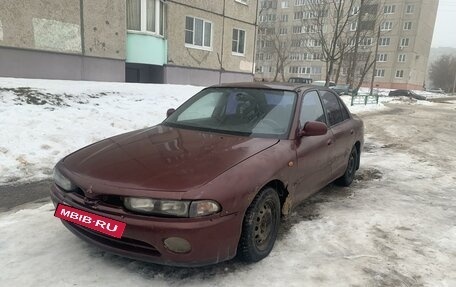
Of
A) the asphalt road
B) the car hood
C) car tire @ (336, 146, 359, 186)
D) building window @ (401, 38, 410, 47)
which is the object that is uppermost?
building window @ (401, 38, 410, 47)

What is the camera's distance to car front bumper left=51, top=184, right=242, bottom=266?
8.30ft

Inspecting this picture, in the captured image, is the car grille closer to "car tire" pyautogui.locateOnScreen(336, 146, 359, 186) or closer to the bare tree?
"car tire" pyautogui.locateOnScreen(336, 146, 359, 186)

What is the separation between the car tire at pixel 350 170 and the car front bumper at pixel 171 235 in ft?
9.59

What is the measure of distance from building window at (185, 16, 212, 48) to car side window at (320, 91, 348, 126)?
12906 mm

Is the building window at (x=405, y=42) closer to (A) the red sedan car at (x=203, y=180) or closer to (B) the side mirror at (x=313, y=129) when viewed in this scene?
(A) the red sedan car at (x=203, y=180)

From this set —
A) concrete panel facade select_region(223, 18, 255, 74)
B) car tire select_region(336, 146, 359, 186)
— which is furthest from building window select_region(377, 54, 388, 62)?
car tire select_region(336, 146, 359, 186)

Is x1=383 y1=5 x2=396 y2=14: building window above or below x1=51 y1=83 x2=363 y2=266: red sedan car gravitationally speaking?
above

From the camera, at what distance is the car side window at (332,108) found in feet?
15.4

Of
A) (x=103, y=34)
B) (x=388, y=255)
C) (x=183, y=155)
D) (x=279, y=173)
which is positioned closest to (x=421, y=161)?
(x=388, y=255)

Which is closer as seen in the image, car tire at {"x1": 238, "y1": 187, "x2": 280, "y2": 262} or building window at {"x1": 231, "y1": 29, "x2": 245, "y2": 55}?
car tire at {"x1": 238, "y1": 187, "x2": 280, "y2": 262}

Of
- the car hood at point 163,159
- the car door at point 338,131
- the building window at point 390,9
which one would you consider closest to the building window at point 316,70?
the building window at point 390,9

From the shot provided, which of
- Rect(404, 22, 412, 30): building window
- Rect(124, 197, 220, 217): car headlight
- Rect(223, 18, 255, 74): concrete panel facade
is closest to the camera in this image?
Rect(124, 197, 220, 217): car headlight

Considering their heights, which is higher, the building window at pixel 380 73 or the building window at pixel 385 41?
the building window at pixel 385 41

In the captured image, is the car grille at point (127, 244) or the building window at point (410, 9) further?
the building window at point (410, 9)
